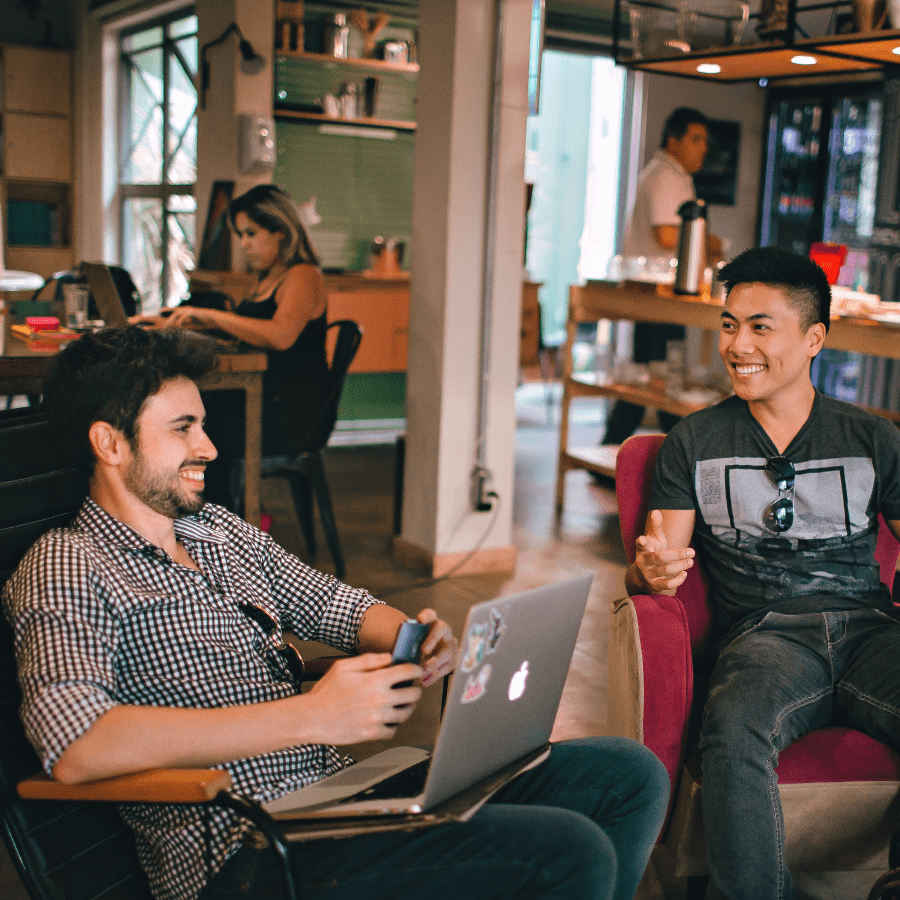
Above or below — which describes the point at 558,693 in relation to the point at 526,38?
below

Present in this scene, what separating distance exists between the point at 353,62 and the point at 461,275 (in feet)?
9.50

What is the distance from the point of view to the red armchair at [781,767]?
1.71 metres

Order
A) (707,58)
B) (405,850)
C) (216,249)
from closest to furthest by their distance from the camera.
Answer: (405,850), (707,58), (216,249)

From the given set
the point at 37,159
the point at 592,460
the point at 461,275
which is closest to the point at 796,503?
the point at 461,275

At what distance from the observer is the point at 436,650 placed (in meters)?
1.52

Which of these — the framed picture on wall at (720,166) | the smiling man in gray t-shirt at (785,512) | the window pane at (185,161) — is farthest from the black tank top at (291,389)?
the framed picture on wall at (720,166)

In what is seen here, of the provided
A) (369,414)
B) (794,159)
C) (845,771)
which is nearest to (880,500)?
(845,771)

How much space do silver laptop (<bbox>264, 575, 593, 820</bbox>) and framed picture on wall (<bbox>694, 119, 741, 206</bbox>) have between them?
21.4ft

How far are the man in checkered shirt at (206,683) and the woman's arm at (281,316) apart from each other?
Answer: 6.13 ft

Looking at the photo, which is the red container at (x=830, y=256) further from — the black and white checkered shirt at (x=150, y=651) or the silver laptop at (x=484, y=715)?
the black and white checkered shirt at (x=150, y=651)

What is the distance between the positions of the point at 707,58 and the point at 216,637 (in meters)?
2.86

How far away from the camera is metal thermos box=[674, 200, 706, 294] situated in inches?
159

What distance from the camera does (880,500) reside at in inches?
78.2

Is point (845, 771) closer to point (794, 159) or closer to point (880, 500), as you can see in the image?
point (880, 500)
